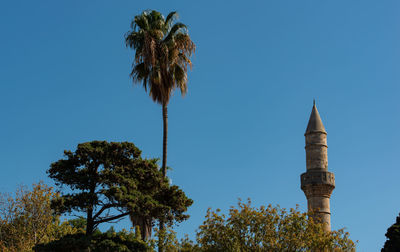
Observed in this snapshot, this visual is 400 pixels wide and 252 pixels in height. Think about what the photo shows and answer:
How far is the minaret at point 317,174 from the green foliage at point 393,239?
37.9 ft

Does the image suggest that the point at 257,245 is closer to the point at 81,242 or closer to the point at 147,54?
the point at 81,242

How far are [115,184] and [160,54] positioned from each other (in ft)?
32.7

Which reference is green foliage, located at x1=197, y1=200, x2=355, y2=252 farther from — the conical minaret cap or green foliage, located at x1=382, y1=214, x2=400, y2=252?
the conical minaret cap

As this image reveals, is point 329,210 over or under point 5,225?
over

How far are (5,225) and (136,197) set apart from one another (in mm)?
14764

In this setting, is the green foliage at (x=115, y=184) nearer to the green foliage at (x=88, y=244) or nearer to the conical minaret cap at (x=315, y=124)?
the green foliage at (x=88, y=244)

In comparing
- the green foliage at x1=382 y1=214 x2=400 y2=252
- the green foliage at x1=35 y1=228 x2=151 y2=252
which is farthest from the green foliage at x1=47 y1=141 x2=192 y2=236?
the green foliage at x1=382 y1=214 x2=400 y2=252

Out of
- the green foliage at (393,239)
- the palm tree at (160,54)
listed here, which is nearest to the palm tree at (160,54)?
the palm tree at (160,54)

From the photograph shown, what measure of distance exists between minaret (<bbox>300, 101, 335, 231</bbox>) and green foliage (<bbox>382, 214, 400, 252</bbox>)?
37.9 ft

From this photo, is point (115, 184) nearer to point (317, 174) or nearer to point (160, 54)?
point (160, 54)

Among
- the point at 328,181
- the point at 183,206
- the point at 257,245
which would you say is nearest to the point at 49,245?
the point at 183,206

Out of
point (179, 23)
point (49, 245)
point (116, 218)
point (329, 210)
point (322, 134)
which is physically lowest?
point (49, 245)

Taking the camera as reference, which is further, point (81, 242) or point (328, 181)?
point (328, 181)

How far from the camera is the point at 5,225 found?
118 ft
